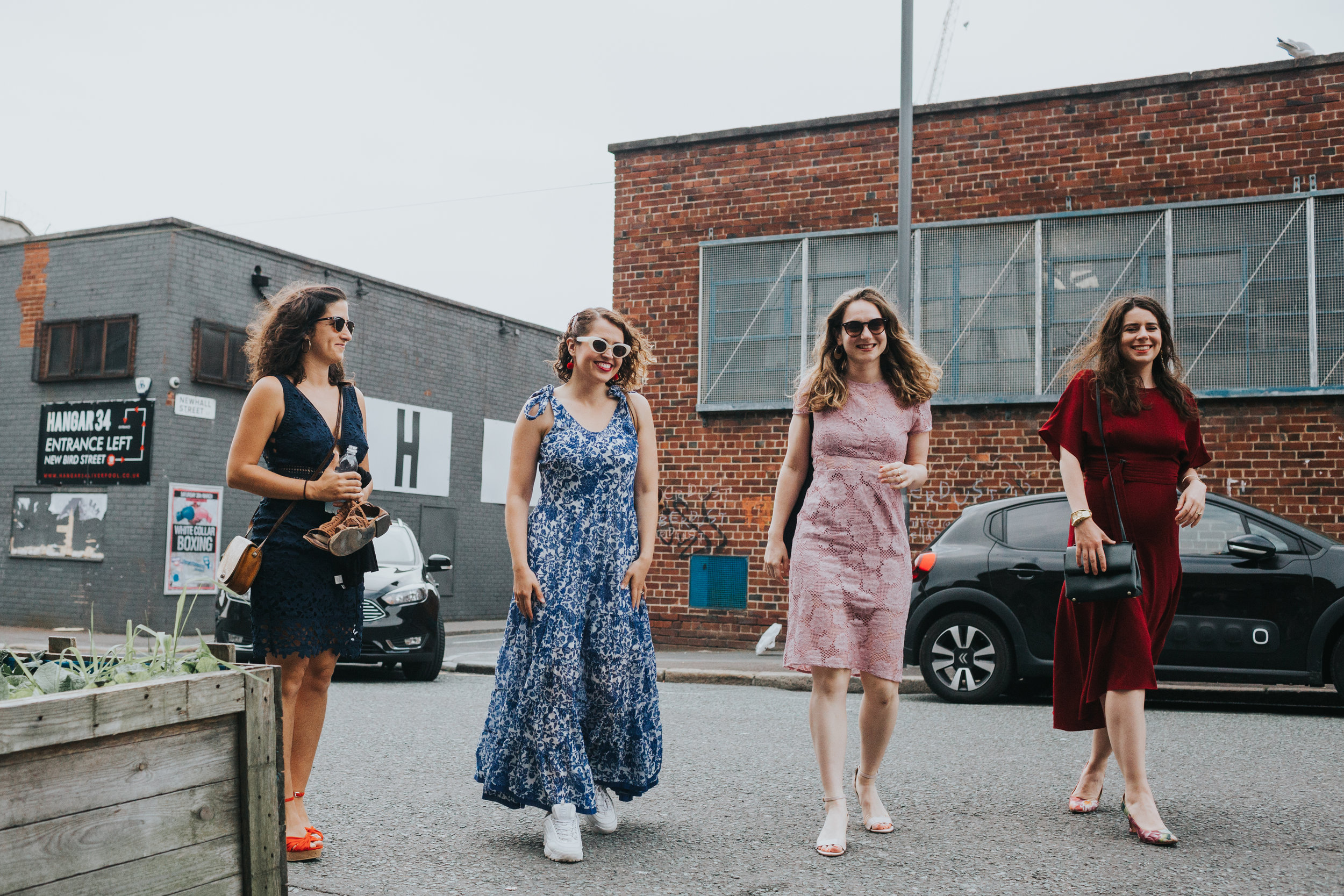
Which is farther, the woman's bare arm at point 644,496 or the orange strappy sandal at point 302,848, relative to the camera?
the woman's bare arm at point 644,496

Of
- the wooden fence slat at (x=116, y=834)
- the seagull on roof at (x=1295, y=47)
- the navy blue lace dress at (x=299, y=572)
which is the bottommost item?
the wooden fence slat at (x=116, y=834)

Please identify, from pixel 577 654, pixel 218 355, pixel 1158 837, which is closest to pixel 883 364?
pixel 577 654

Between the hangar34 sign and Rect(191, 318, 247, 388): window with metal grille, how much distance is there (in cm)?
93

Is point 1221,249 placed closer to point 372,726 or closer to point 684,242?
point 684,242

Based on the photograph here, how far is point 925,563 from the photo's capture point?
30.2 ft

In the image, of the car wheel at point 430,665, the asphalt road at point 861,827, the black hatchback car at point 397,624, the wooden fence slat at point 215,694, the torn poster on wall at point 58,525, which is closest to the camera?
the wooden fence slat at point 215,694

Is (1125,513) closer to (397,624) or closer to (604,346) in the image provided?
(604,346)

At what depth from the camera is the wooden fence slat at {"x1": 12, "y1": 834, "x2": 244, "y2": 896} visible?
92.7 inches

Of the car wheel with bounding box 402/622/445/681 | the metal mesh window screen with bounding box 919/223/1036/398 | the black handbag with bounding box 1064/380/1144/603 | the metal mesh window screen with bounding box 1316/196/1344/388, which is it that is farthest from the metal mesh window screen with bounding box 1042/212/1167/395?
the black handbag with bounding box 1064/380/1144/603

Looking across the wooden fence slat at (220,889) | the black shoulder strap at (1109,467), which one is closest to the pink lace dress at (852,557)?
the black shoulder strap at (1109,467)

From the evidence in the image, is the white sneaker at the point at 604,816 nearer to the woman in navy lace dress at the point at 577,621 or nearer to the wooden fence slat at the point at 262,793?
the woman in navy lace dress at the point at 577,621

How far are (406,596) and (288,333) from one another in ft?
22.7

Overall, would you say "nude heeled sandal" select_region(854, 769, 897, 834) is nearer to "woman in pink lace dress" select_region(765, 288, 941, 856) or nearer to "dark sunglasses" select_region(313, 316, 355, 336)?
"woman in pink lace dress" select_region(765, 288, 941, 856)

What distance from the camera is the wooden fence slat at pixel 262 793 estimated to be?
272 cm
